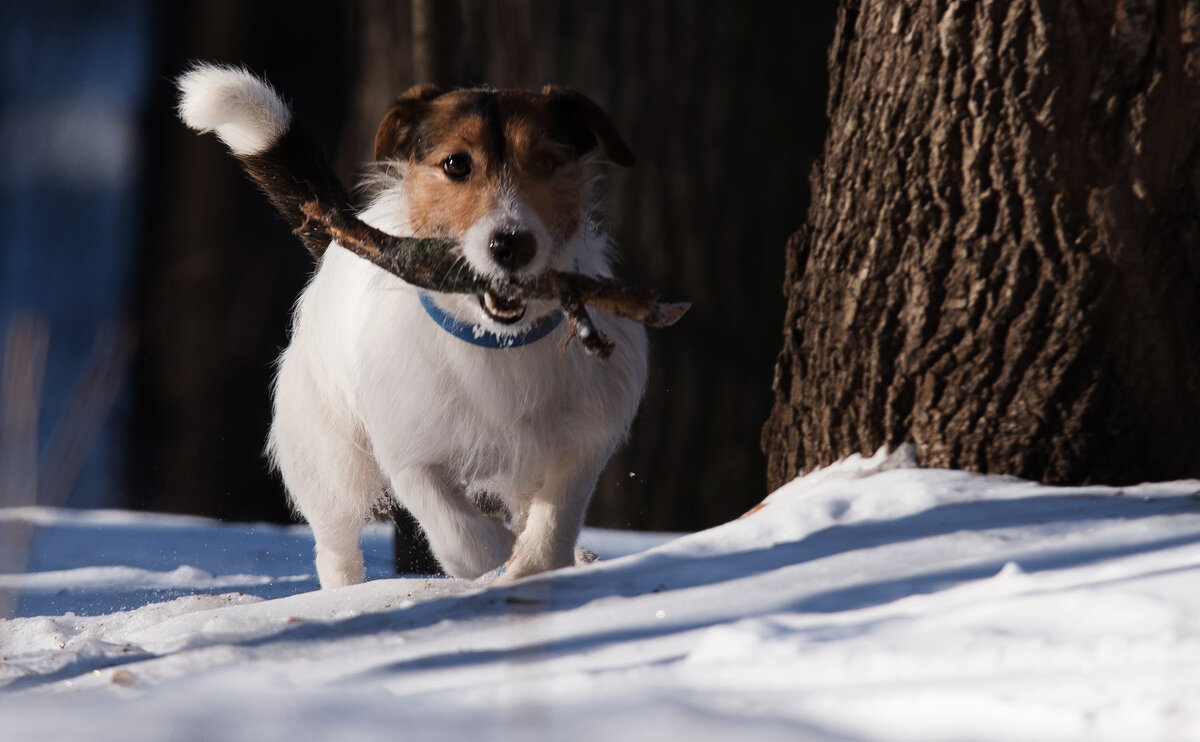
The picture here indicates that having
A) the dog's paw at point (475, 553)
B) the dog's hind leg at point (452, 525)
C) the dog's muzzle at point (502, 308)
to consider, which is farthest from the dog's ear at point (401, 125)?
the dog's paw at point (475, 553)

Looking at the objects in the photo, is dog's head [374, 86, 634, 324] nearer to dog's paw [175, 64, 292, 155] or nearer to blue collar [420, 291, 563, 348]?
blue collar [420, 291, 563, 348]

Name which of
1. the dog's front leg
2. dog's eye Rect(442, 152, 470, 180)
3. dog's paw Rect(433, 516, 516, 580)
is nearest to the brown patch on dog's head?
dog's eye Rect(442, 152, 470, 180)

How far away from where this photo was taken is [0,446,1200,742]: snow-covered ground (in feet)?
5.01

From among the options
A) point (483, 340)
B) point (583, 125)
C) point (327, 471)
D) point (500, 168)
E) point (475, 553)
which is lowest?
point (475, 553)

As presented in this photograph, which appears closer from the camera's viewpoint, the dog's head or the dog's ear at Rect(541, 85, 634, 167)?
the dog's head

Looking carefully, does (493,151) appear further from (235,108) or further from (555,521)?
(555,521)

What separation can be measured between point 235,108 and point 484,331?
0.98 m

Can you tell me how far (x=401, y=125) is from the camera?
3.29 meters

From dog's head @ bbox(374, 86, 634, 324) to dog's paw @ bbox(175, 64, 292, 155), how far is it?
1.27 ft

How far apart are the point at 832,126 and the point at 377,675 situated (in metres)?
2.19

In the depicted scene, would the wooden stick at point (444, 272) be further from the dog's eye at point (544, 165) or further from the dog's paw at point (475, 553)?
the dog's paw at point (475, 553)

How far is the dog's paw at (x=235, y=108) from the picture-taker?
326 centimetres

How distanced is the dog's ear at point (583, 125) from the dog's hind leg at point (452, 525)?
0.97 meters

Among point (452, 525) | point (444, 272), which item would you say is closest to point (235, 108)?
point (444, 272)
